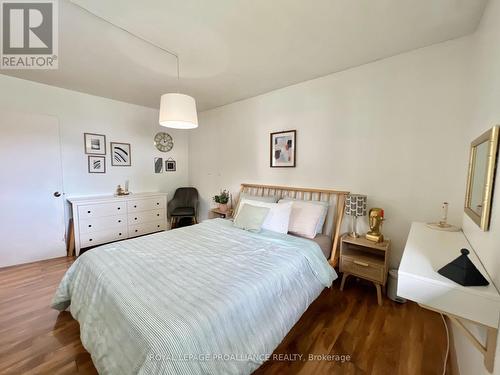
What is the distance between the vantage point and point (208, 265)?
1.64 metres

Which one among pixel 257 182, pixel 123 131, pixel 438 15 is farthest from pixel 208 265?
pixel 123 131

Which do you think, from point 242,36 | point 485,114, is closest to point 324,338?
point 485,114

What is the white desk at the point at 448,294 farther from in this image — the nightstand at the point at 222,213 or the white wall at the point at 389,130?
the nightstand at the point at 222,213

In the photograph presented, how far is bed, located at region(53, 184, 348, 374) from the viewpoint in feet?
3.33

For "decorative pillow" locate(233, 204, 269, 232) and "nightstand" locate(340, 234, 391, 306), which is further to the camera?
"decorative pillow" locate(233, 204, 269, 232)

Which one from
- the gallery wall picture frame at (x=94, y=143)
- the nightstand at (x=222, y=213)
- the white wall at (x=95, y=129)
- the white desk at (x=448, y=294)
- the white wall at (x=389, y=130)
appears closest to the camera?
the white desk at (x=448, y=294)

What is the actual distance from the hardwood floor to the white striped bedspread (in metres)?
0.23

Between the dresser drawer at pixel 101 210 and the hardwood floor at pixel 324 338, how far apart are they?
1136 mm

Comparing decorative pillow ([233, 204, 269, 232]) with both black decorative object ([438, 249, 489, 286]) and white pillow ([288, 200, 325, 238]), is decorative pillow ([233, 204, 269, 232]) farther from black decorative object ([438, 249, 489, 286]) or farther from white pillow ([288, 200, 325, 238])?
black decorative object ([438, 249, 489, 286])

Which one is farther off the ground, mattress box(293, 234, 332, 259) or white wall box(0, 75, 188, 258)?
white wall box(0, 75, 188, 258)

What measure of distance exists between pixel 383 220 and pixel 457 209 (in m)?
0.61

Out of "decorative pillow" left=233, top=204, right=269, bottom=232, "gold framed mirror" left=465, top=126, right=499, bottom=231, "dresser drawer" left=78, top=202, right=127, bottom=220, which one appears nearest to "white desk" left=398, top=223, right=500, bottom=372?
"gold framed mirror" left=465, top=126, right=499, bottom=231

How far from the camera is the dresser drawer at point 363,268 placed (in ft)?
6.80

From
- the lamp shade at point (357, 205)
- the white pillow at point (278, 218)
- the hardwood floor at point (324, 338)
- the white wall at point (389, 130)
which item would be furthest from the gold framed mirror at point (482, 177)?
the white pillow at point (278, 218)
